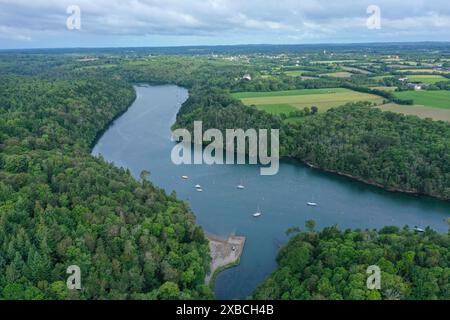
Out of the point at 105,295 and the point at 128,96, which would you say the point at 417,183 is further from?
the point at 128,96

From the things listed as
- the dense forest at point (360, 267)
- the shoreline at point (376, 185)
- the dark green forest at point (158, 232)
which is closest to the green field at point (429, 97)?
the dark green forest at point (158, 232)

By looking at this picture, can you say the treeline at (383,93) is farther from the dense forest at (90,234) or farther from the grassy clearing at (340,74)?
the dense forest at (90,234)

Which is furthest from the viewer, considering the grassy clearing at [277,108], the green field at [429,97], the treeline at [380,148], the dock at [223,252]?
the green field at [429,97]

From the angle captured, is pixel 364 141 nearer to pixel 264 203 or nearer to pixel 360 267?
pixel 264 203

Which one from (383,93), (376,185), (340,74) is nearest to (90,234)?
(376,185)

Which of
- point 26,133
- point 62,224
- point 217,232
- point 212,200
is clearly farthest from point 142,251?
point 26,133

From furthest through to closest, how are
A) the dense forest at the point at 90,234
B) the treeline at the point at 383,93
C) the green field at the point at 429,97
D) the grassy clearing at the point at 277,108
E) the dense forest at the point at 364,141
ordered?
the treeline at the point at 383,93, the green field at the point at 429,97, the grassy clearing at the point at 277,108, the dense forest at the point at 364,141, the dense forest at the point at 90,234

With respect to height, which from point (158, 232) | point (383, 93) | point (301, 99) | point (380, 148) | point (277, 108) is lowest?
point (158, 232)
